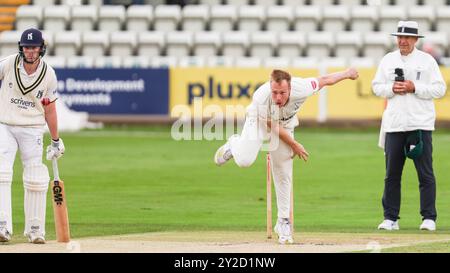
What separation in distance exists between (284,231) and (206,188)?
23.5 feet

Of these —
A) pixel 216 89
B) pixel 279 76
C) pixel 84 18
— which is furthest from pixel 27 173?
pixel 84 18

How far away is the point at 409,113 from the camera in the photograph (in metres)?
15.4

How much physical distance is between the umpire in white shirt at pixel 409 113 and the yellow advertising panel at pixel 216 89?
53.2ft

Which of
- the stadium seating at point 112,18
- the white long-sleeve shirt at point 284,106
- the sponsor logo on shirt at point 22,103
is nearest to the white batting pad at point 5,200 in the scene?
the sponsor logo on shirt at point 22,103

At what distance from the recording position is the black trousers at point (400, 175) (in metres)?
15.4

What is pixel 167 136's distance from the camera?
3100cm

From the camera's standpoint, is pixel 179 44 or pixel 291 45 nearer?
pixel 291 45

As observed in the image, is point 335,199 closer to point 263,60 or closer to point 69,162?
point 69,162

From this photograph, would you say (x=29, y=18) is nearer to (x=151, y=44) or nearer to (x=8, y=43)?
(x=8, y=43)

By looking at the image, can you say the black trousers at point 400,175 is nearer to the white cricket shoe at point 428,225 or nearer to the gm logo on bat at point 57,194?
the white cricket shoe at point 428,225

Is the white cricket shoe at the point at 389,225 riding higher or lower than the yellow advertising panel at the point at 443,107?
lower
